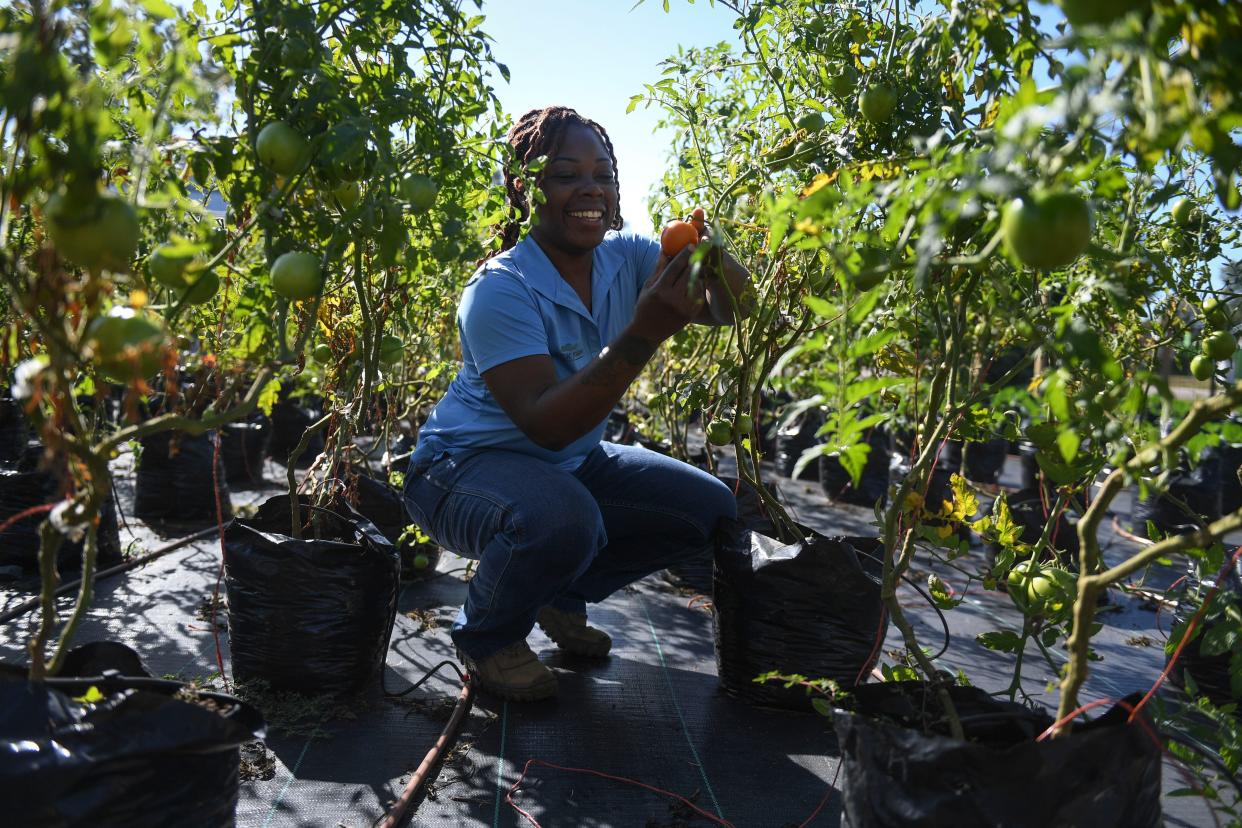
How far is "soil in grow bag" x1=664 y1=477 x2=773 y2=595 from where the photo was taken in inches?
110

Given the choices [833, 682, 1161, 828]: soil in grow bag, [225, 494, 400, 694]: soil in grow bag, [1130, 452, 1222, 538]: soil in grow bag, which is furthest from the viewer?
[1130, 452, 1222, 538]: soil in grow bag

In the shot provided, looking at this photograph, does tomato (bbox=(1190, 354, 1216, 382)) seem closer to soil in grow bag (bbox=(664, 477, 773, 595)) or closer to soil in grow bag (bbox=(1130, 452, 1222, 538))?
soil in grow bag (bbox=(664, 477, 773, 595))

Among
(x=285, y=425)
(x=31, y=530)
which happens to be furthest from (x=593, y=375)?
(x=285, y=425)

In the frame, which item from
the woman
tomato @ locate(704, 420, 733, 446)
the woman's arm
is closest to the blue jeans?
the woman

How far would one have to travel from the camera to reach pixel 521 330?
2.10 m

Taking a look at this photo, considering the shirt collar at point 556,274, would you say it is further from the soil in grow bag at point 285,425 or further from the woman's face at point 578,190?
the soil in grow bag at point 285,425

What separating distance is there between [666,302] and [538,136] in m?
0.80

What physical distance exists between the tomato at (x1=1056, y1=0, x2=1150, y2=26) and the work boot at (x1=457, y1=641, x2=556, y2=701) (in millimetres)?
1693

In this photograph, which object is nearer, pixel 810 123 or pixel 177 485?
pixel 810 123

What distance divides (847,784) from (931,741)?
0.17m

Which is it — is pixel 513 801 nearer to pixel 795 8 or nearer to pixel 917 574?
pixel 795 8

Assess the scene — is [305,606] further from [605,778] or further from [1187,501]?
[1187,501]

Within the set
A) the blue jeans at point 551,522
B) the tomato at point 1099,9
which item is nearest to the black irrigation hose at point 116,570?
the blue jeans at point 551,522

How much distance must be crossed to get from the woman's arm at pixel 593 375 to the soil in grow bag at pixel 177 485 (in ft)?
7.10
